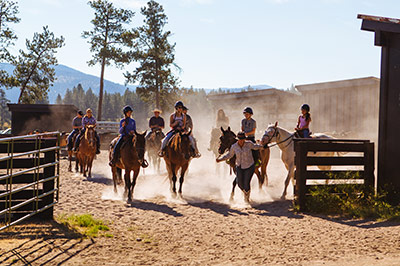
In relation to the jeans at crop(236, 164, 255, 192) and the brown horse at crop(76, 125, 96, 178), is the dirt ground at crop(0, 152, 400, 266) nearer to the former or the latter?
the jeans at crop(236, 164, 255, 192)

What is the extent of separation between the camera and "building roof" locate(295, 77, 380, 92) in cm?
2452

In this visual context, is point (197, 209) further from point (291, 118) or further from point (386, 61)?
point (291, 118)

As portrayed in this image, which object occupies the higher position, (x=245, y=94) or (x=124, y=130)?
(x=245, y=94)

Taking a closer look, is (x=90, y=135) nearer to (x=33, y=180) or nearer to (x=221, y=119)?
(x=221, y=119)

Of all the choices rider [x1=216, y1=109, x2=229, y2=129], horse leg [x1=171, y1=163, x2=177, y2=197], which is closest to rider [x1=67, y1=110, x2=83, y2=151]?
rider [x1=216, y1=109, x2=229, y2=129]

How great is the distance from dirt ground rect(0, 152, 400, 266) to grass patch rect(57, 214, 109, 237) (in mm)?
202

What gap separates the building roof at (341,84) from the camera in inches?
965

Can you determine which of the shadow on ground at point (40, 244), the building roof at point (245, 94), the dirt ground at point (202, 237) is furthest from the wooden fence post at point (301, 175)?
the building roof at point (245, 94)

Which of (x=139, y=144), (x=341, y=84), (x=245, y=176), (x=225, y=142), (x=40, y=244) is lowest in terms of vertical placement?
(x=40, y=244)

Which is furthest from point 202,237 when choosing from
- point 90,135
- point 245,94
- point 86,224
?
point 245,94

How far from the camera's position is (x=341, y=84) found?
83.6 feet

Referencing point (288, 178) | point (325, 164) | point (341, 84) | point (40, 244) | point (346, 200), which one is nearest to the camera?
point (40, 244)

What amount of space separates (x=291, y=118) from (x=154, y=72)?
83.3 ft

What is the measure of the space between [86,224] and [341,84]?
20.6 metres
